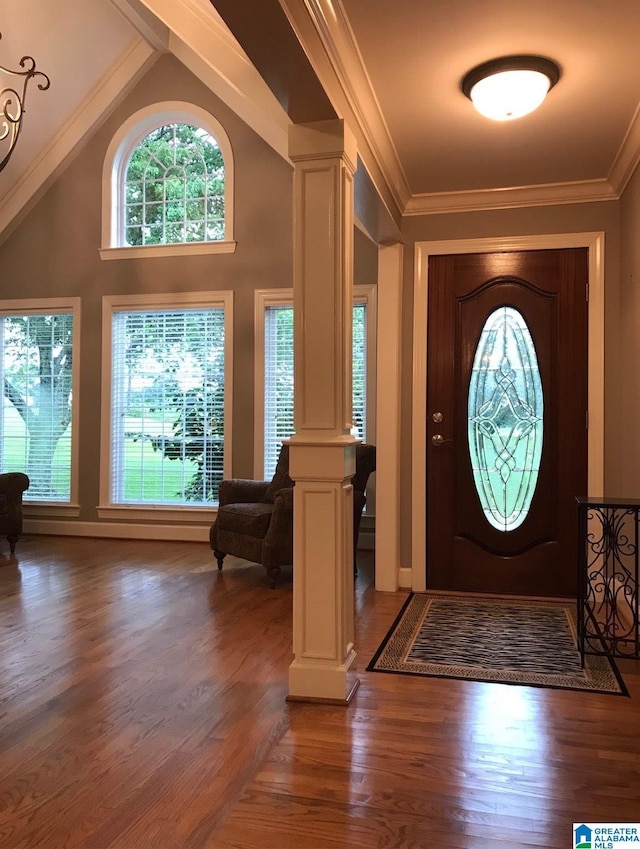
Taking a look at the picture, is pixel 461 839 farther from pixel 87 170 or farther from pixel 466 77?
pixel 87 170

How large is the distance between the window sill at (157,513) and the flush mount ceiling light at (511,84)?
4023 millimetres

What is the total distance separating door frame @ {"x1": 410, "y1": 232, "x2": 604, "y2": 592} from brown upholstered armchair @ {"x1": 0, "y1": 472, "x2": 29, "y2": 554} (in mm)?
3111

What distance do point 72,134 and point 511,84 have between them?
4.73 meters

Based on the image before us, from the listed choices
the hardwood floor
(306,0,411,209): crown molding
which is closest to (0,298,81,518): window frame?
the hardwood floor

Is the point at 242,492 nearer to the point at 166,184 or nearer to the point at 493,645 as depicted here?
the point at 493,645

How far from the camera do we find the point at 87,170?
6332 mm

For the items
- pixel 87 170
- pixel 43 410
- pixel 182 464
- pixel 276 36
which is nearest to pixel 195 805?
pixel 276 36

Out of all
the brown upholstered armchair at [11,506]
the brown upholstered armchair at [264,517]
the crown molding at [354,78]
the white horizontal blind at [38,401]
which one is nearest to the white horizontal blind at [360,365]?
the brown upholstered armchair at [264,517]

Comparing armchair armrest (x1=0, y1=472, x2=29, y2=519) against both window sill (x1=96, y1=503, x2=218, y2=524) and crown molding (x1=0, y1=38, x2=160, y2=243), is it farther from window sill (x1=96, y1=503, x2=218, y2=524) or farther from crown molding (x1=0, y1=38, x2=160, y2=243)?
A: crown molding (x1=0, y1=38, x2=160, y2=243)

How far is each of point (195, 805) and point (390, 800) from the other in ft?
1.74

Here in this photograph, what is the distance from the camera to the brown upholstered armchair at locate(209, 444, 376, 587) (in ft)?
14.8

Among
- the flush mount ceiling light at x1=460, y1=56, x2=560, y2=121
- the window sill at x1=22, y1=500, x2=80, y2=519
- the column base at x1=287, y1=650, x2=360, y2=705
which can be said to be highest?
the flush mount ceiling light at x1=460, y1=56, x2=560, y2=121

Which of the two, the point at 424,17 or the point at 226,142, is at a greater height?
the point at 226,142

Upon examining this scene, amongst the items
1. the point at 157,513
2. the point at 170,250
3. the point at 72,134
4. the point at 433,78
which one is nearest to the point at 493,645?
the point at 433,78
